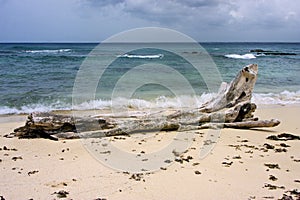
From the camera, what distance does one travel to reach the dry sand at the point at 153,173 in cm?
389

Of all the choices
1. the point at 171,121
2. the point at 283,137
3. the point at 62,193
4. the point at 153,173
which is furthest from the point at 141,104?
the point at 62,193

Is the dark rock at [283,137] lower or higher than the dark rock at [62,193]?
higher

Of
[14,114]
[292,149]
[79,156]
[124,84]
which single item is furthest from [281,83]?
[79,156]

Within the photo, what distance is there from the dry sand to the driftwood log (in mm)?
229

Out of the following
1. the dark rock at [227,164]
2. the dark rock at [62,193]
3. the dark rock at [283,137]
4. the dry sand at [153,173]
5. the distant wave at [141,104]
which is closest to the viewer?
the dark rock at [62,193]

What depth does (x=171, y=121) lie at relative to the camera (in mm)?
6738

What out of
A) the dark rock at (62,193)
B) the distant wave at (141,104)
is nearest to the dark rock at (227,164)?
the dark rock at (62,193)

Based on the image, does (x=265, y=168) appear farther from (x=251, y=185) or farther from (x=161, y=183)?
(x=161, y=183)

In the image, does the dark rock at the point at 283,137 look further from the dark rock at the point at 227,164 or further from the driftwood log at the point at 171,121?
the dark rock at the point at 227,164

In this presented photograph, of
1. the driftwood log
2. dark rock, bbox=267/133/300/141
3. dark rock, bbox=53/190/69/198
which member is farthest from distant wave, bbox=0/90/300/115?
dark rock, bbox=53/190/69/198

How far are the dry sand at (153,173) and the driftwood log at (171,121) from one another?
0.75 ft

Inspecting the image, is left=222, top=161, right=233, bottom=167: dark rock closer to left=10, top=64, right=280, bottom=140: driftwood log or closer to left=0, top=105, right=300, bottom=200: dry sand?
left=0, top=105, right=300, bottom=200: dry sand

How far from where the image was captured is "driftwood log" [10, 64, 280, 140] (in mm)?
6043

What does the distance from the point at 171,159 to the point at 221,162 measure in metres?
0.78
